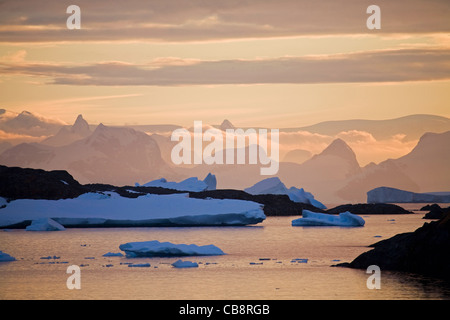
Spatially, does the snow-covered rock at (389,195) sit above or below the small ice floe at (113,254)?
above

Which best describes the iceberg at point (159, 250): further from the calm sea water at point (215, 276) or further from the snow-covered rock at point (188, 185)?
the snow-covered rock at point (188, 185)

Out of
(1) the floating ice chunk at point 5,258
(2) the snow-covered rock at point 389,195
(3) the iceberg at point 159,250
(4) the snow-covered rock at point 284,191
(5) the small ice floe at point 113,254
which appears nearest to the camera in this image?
(3) the iceberg at point 159,250

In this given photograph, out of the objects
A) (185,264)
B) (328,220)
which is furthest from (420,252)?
(328,220)

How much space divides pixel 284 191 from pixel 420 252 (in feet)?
285

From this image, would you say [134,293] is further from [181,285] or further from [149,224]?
[149,224]

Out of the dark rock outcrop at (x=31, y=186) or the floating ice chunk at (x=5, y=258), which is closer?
the floating ice chunk at (x=5, y=258)

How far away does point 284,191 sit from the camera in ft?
374

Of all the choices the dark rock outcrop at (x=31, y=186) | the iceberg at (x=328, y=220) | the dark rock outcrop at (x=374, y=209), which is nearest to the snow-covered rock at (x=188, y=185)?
the dark rock outcrop at (x=31, y=186)

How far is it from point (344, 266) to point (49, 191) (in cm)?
4859

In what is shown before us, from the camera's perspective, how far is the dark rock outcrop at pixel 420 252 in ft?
85.7

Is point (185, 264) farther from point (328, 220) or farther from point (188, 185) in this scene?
point (188, 185)

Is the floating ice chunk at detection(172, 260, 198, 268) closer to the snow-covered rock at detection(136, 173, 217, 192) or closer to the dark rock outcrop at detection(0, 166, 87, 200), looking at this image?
the dark rock outcrop at detection(0, 166, 87, 200)

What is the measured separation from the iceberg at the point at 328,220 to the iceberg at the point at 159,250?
31993 millimetres
